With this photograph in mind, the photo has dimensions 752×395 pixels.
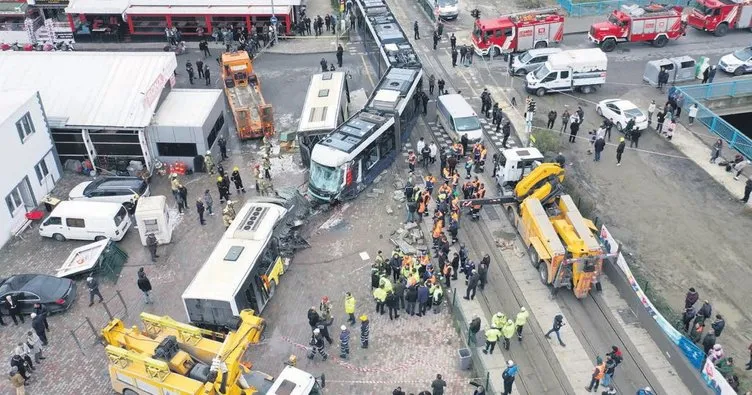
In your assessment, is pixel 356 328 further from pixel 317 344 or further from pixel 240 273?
pixel 240 273

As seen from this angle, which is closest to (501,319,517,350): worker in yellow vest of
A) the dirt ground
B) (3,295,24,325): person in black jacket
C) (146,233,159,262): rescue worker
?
the dirt ground

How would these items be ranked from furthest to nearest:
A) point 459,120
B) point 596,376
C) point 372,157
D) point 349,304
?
point 459,120
point 372,157
point 349,304
point 596,376

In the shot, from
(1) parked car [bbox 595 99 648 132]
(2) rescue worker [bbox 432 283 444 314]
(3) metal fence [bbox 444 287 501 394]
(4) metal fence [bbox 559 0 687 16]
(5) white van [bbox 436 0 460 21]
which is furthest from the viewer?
(5) white van [bbox 436 0 460 21]

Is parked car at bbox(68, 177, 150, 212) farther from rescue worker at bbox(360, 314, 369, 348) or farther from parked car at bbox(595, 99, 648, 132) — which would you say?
parked car at bbox(595, 99, 648, 132)

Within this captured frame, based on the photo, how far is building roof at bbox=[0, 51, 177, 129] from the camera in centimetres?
3008

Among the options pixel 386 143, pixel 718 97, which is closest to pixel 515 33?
A: pixel 718 97

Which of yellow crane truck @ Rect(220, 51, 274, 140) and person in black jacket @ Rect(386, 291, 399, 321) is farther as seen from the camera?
yellow crane truck @ Rect(220, 51, 274, 140)

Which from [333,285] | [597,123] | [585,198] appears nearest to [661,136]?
[597,123]

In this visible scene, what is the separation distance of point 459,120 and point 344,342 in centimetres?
1496

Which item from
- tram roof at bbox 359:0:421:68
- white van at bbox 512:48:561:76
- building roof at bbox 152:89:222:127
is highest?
tram roof at bbox 359:0:421:68

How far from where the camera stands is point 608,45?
42.0 metres

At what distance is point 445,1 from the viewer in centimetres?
4762

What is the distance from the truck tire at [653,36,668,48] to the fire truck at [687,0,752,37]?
3501 millimetres

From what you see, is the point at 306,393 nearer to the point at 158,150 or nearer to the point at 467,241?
the point at 467,241
